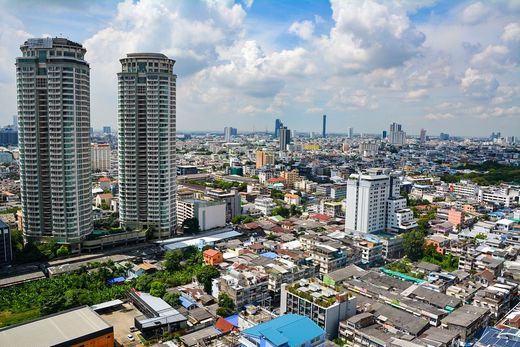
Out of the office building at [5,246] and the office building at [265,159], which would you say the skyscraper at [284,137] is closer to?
the office building at [265,159]

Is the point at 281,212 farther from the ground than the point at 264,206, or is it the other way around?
the point at 264,206

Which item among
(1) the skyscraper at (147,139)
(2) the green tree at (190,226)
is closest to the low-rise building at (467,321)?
(2) the green tree at (190,226)

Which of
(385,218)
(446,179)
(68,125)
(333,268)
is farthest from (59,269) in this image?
(446,179)

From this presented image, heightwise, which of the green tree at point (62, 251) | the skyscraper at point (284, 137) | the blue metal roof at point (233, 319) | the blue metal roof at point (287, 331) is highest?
the skyscraper at point (284, 137)

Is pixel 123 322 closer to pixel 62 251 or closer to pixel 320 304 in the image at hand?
pixel 320 304

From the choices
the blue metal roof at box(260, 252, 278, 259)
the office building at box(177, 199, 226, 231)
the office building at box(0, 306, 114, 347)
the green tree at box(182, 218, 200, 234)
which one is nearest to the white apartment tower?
the blue metal roof at box(260, 252, 278, 259)

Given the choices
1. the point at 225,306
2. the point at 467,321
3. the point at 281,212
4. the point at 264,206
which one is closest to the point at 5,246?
the point at 225,306

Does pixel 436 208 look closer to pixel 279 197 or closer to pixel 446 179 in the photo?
pixel 279 197

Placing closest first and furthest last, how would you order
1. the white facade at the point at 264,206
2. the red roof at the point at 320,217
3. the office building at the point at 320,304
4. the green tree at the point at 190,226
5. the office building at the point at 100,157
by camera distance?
the office building at the point at 320,304 < the green tree at the point at 190,226 < the red roof at the point at 320,217 < the white facade at the point at 264,206 < the office building at the point at 100,157
